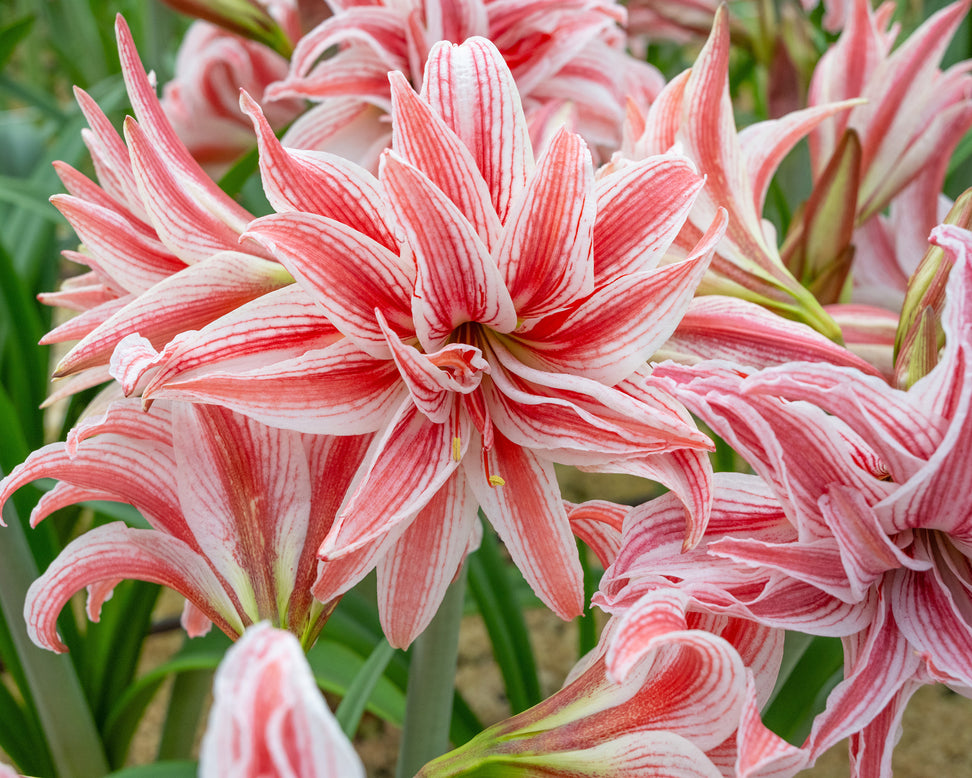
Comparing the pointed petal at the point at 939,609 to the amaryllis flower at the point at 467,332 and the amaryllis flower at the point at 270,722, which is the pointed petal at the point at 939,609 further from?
the amaryllis flower at the point at 270,722

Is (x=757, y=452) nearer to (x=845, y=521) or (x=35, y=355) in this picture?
(x=845, y=521)

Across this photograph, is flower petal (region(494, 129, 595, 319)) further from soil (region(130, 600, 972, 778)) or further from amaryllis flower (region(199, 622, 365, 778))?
soil (region(130, 600, 972, 778))

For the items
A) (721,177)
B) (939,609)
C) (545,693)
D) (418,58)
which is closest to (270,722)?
(939,609)

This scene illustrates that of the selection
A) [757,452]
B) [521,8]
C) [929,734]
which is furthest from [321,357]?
[929,734]

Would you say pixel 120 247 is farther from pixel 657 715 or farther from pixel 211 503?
pixel 657 715

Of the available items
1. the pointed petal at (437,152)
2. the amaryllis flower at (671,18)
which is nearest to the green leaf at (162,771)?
the pointed petal at (437,152)

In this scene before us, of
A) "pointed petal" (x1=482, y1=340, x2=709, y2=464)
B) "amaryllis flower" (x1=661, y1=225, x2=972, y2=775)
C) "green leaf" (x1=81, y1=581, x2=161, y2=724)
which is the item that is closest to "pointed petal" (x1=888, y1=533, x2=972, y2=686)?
→ "amaryllis flower" (x1=661, y1=225, x2=972, y2=775)
